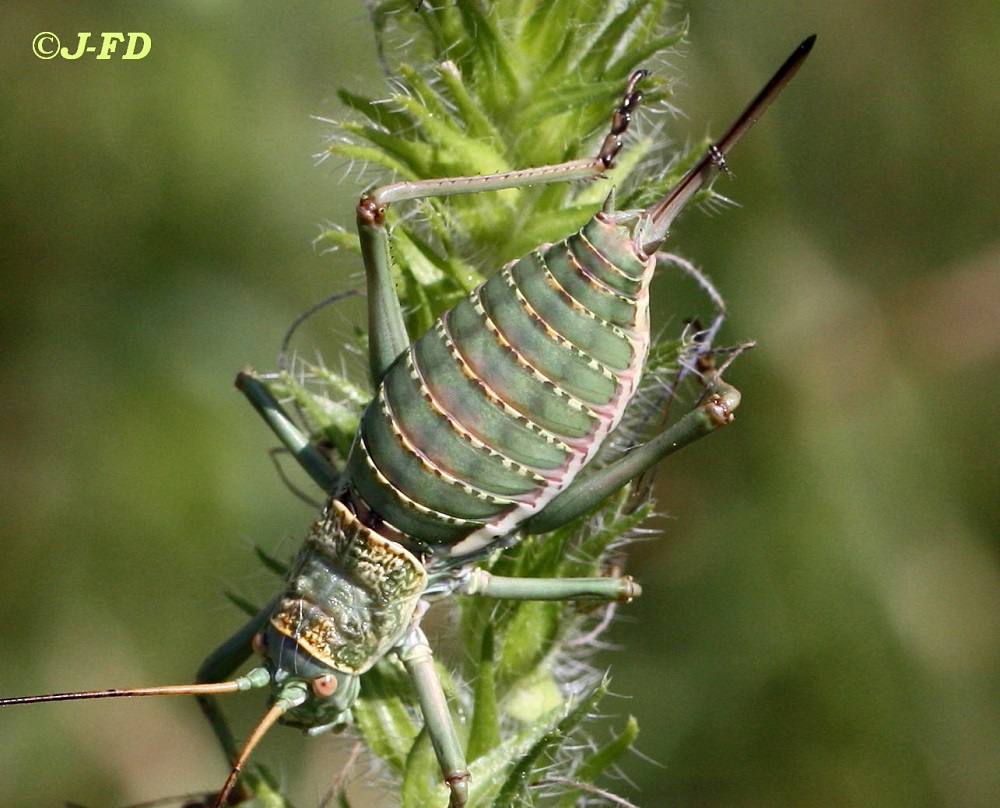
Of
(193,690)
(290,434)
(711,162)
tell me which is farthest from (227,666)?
(711,162)

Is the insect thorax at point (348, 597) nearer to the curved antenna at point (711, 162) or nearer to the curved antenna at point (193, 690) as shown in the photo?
the curved antenna at point (193, 690)

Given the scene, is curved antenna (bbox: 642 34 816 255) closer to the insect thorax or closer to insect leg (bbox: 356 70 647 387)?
insect leg (bbox: 356 70 647 387)

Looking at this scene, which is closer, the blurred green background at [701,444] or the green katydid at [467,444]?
the green katydid at [467,444]

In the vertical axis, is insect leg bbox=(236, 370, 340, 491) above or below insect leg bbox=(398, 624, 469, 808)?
above

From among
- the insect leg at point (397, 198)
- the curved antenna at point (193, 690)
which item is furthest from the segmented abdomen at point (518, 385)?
the curved antenna at point (193, 690)

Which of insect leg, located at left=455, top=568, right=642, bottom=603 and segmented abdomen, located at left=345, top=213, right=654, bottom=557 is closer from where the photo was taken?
segmented abdomen, located at left=345, top=213, right=654, bottom=557

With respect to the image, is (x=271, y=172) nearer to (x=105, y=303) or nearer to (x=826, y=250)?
(x=105, y=303)

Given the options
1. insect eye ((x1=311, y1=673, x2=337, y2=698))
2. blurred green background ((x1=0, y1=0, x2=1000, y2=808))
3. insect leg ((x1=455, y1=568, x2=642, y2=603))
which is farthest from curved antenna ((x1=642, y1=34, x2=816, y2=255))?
blurred green background ((x1=0, y1=0, x2=1000, y2=808))

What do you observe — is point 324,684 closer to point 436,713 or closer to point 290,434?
point 436,713
